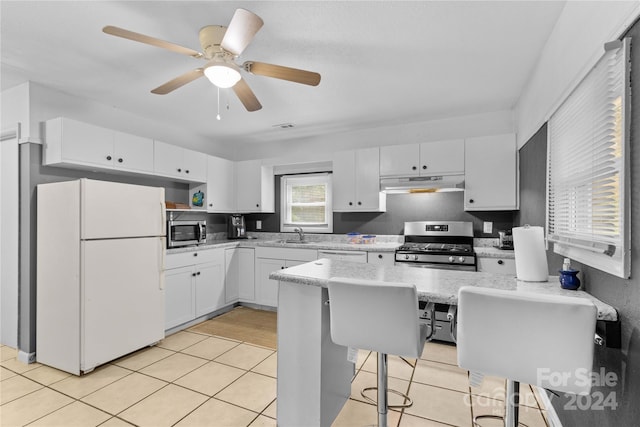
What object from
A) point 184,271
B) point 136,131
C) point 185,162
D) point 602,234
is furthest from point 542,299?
Result: point 136,131

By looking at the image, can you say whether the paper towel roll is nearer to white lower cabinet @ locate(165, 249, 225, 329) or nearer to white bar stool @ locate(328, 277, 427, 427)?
white bar stool @ locate(328, 277, 427, 427)

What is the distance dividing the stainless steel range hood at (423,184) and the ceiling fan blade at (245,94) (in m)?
1.92

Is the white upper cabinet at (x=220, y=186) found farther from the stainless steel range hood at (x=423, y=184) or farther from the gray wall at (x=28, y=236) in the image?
the stainless steel range hood at (x=423, y=184)

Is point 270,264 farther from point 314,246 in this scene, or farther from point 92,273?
point 92,273

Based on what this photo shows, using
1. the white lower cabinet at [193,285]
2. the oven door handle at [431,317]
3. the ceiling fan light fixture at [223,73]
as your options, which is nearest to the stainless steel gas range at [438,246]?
the oven door handle at [431,317]

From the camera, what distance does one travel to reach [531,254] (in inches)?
60.4

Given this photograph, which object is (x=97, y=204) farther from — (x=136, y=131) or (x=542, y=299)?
(x=542, y=299)

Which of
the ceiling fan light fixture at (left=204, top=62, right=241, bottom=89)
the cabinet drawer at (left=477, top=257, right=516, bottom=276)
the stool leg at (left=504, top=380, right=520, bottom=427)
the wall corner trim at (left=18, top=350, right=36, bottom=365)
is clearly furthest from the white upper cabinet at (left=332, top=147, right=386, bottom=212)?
the wall corner trim at (left=18, top=350, right=36, bottom=365)

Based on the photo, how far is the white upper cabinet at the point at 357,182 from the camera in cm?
391

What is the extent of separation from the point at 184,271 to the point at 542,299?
346cm

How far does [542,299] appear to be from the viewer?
3.42 feet


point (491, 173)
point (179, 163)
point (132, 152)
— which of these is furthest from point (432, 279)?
point (179, 163)

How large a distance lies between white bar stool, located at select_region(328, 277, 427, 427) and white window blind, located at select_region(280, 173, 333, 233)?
3110 mm

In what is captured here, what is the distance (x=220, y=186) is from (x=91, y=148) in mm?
1764
